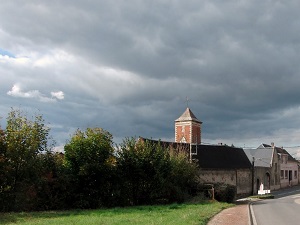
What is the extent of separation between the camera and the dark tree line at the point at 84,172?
2220 centimetres

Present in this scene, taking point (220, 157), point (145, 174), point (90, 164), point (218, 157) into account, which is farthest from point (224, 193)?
point (220, 157)

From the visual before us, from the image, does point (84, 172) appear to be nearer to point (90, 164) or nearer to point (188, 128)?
point (90, 164)

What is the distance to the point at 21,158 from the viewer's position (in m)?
22.2

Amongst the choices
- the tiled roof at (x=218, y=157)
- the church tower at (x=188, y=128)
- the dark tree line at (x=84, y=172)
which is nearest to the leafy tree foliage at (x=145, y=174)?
the dark tree line at (x=84, y=172)

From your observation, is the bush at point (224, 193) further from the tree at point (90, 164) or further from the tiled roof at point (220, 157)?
the tiled roof at point (220, 157)

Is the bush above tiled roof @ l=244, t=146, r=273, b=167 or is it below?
below

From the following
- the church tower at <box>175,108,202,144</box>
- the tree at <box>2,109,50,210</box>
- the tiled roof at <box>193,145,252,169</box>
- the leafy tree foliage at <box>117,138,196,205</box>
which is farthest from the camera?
the church tower at <box>175,108,202,144</box>

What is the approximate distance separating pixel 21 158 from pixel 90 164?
445 cm

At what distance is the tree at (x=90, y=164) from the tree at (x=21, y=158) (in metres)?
2.68

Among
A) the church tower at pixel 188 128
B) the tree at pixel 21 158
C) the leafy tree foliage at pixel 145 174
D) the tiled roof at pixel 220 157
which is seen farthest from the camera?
the church tower at pixel 188 128

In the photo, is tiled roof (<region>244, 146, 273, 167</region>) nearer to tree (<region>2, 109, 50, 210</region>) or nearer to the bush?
the bush

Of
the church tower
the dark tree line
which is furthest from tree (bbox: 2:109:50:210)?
the church tower

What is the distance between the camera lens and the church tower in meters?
65.8

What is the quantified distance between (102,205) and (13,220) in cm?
971
